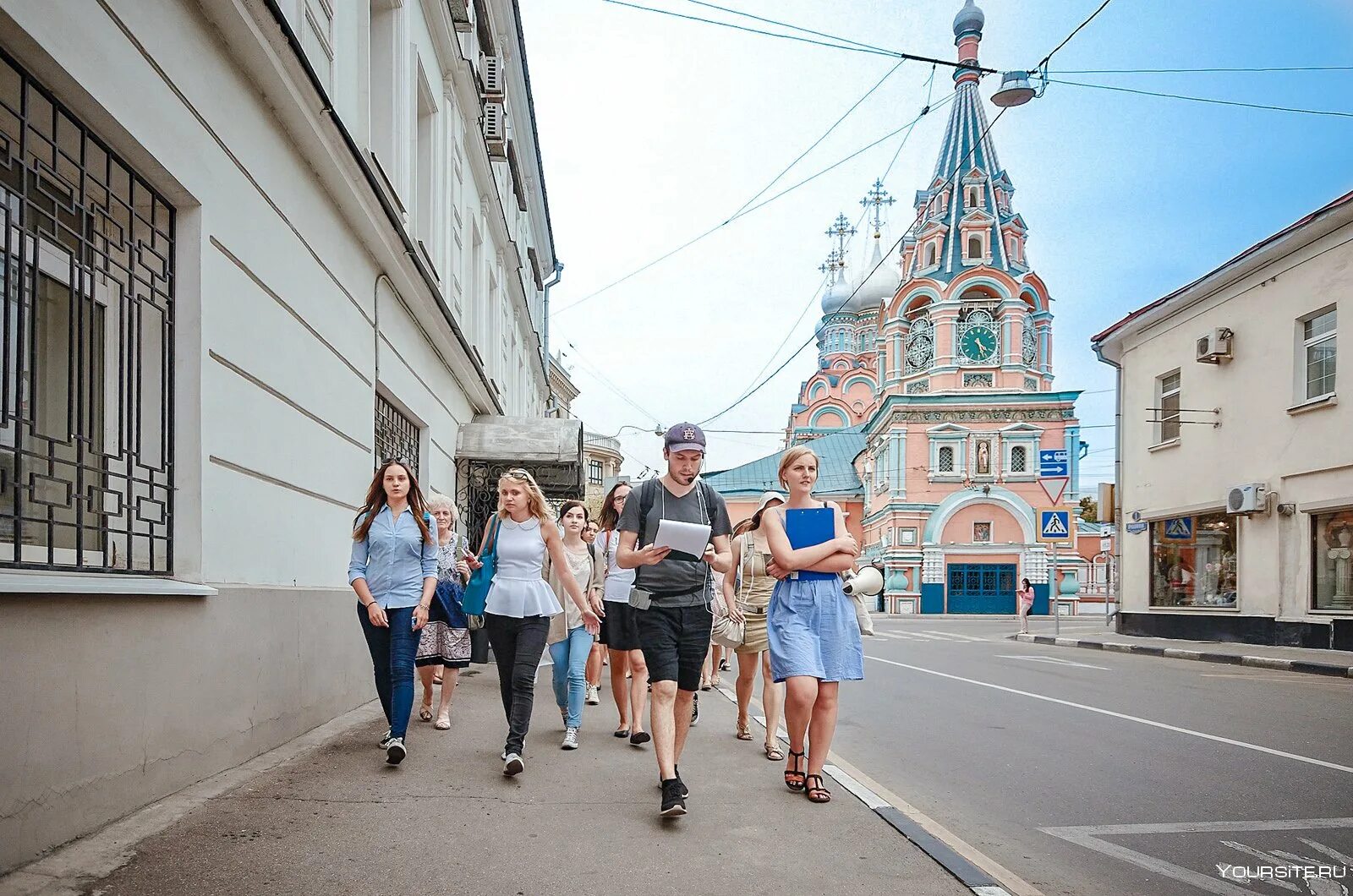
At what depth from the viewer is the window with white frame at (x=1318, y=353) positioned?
1748 centimetres

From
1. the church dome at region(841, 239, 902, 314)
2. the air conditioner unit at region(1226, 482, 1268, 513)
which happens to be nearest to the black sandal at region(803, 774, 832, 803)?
the air conditioner unit at region(1226, 482, 1268, 513)

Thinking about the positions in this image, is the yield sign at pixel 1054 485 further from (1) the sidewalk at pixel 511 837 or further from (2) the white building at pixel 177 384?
(1) the sidewalk at pixel 511 837

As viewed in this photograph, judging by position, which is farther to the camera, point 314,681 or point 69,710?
point 314,681

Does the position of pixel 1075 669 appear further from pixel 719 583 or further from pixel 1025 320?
pixel 1025 320

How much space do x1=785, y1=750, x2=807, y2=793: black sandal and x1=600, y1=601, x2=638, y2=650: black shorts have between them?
164 cm

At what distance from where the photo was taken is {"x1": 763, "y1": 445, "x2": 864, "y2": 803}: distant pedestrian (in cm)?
537

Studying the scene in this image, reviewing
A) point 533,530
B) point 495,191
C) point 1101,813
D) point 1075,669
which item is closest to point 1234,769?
point 1101,813

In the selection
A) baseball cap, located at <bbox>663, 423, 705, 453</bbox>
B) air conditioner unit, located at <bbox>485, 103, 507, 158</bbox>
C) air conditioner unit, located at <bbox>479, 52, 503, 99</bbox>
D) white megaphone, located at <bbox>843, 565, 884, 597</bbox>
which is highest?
air conditioner unit, located at <bbox>479, 52, 503, 99</bbox>

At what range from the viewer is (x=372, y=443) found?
960 cm

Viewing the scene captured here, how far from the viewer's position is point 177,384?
529cm

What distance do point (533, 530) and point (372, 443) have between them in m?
3.84

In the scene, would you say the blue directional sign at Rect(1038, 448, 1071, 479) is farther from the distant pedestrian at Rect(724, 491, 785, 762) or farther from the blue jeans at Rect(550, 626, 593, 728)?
the blue jeans at Rect(550, 626, 593, 728)

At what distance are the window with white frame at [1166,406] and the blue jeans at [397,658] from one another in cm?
2000

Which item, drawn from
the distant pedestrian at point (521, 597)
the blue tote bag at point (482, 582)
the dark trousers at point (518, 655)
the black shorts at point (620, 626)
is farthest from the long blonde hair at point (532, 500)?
the black shorts at point (620, 626)
